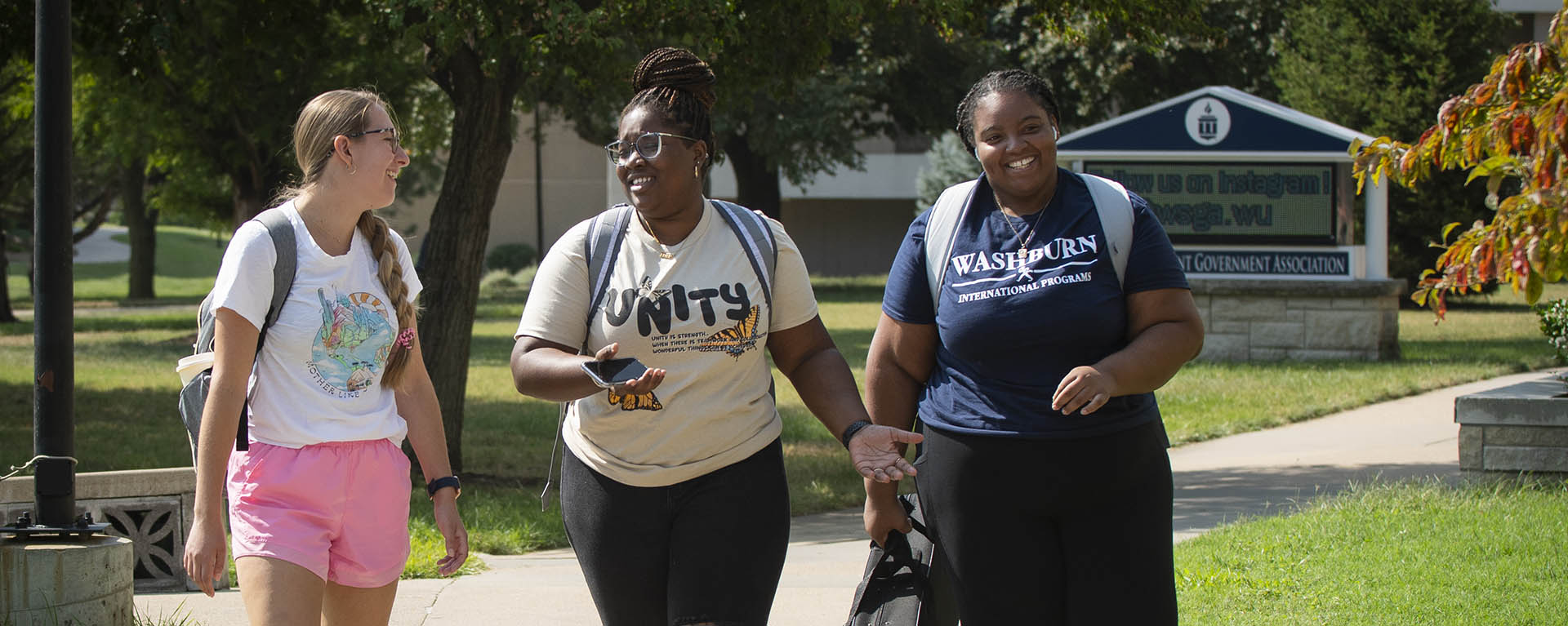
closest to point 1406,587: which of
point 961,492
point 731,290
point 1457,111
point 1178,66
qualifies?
point 1457,111

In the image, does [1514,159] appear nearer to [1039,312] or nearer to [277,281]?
[1039,312]

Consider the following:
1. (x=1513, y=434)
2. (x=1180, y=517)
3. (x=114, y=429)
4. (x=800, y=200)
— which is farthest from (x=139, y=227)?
(x=1513, y=434)

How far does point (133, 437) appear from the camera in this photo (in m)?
11.8

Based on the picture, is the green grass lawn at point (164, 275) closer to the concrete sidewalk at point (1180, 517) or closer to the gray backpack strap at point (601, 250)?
the concrete sidewalk at point (1180, 517)

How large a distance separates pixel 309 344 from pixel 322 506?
35 centimetres

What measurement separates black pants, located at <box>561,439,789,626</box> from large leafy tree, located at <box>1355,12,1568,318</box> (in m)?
2.00

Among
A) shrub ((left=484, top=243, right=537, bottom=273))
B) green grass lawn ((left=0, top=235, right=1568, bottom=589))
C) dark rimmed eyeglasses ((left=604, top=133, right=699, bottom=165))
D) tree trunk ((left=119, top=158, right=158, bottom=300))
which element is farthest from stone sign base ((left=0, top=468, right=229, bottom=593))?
shrub ((left=484, top=243, right=537, bottom=273))

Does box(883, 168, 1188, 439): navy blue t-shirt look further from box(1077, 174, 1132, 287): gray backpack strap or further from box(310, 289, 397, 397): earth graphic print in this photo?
box(310, 289, 397, 397): earth graphic print

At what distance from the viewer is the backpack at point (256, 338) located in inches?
125

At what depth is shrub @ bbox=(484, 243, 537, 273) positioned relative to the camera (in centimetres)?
5100

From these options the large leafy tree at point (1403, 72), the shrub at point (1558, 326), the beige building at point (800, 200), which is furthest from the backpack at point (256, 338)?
the beige building at point (800, 200)

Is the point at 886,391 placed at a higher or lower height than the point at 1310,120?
lower

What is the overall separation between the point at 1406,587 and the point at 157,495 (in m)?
4.98

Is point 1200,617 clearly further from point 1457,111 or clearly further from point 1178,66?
point 1178,66
